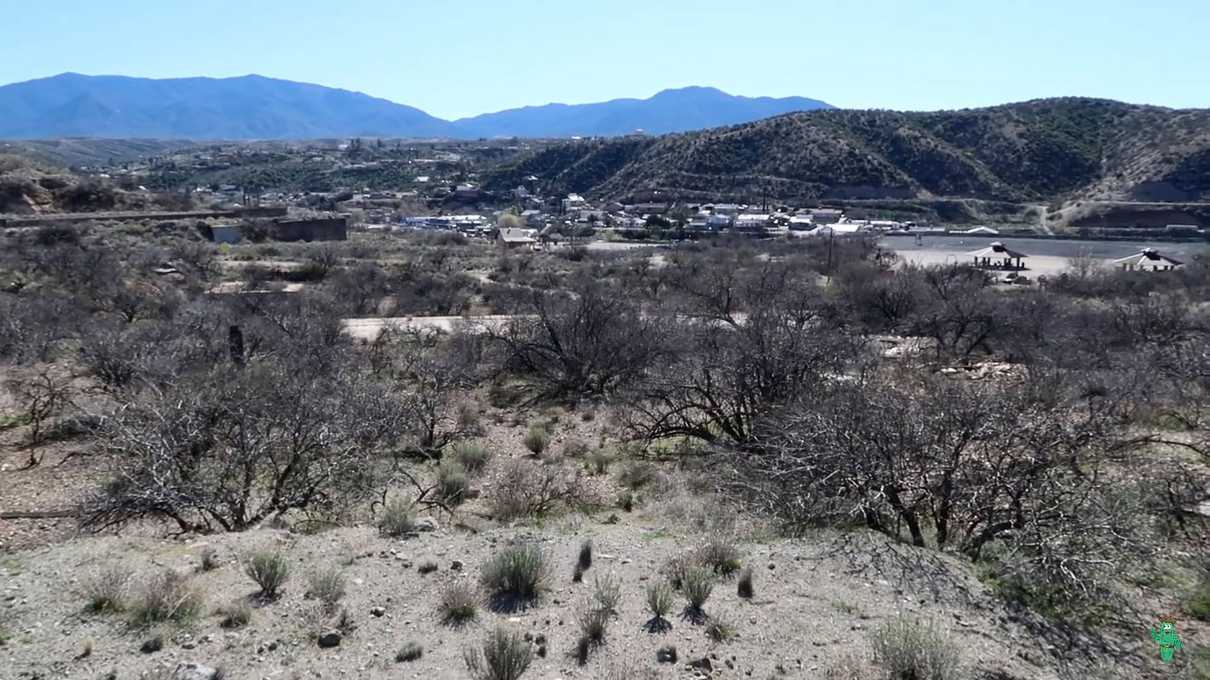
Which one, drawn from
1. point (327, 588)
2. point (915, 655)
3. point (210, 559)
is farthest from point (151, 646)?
point (915, 655)

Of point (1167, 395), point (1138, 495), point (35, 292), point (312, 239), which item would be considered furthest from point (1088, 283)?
point (312, 239)

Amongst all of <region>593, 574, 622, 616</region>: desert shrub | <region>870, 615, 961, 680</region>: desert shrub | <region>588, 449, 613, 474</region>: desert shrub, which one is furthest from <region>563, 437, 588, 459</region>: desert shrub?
<region>870, 615, 961, 680</region>: desert shrub

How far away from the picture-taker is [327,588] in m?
7.04

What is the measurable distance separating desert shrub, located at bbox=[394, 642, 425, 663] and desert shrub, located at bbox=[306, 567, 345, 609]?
968 mm

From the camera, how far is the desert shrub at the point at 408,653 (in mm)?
6216

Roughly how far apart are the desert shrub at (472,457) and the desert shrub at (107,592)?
285 inches

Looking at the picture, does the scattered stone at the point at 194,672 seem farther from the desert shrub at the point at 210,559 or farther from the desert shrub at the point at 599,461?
the desert shrub at the point at 599,461

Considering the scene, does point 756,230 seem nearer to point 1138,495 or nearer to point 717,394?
point 717,394

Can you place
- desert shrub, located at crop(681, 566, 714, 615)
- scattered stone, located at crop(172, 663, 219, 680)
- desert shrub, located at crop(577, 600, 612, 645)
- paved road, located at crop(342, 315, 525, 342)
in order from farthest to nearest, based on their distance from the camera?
paved road, located at crop(342, 315, 525, 342) < desert shrub, located at crop(681, 566, 714, 615) < desert shrub, located at crop(577, 600, 612, 645) < scattered stone, located at crop(172, 663, 219, 680)

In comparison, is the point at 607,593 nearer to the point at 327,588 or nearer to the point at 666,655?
the point at 666,655

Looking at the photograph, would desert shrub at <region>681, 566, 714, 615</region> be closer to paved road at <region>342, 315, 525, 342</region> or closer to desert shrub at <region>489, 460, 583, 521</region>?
desert shrub at <region>489, 460, 583, 521</region>

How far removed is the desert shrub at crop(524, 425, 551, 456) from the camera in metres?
16.1

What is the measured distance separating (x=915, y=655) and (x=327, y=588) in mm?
4757

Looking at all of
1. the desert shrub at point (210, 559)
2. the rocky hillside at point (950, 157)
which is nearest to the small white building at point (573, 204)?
the rocky hillside at point (950, 157)
